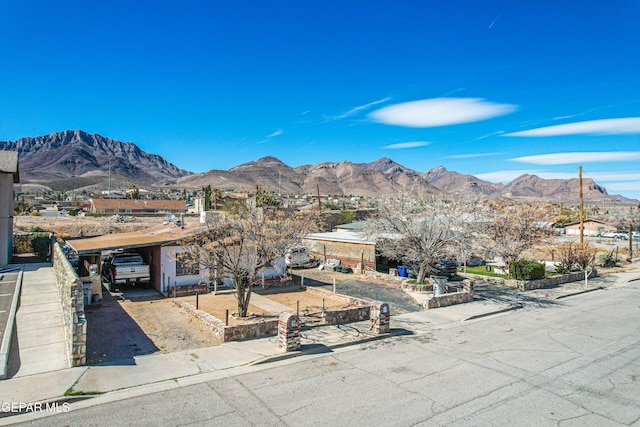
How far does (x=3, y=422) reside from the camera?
746 cm

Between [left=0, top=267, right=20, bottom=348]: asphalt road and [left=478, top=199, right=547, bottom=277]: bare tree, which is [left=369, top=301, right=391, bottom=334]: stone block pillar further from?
[left=478, top=199, right=547, bottom=277]: bare tree

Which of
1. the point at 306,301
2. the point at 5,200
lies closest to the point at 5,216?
the point at 5,200

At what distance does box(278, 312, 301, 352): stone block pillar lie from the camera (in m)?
11.4

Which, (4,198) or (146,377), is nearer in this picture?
(146,377)

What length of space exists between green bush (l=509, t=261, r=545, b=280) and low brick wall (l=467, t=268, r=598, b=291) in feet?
1.25

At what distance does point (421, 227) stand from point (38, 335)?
55.1 ft

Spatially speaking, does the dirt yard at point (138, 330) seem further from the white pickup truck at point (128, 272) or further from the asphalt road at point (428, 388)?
the asphalt road at point (428, 388)

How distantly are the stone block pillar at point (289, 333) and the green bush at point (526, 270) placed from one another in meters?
17.5

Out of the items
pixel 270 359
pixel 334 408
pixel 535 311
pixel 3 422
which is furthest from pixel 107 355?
pixel 535 311

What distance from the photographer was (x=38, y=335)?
12.0 m

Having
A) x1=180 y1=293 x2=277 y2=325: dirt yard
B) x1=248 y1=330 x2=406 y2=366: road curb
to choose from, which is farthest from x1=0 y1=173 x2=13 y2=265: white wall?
x1=248 y1=330 x2=406 y2=366: road curb

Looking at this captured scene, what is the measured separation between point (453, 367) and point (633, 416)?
Answer: 3.81 m

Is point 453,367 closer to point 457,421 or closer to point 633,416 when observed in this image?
point 457,421

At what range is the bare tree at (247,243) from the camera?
14.9 meters
